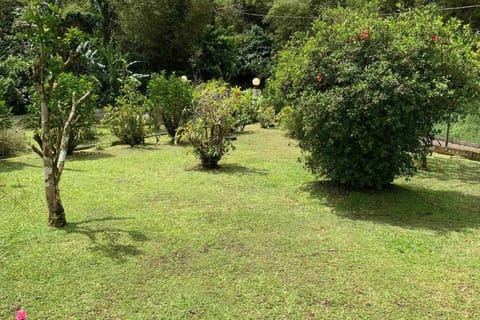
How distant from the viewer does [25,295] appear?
11.0 ft

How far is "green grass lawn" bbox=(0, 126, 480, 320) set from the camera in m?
3.31

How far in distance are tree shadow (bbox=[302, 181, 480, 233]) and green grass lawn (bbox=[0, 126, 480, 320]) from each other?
0.09 ft

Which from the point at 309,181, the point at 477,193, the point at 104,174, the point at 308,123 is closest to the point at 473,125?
the point at 477,193

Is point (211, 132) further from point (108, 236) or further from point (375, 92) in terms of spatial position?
point (108, 236)

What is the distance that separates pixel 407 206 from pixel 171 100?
26.0 feet

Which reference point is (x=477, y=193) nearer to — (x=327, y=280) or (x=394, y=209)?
(x=394, y=209)

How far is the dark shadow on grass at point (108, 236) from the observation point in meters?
4.16

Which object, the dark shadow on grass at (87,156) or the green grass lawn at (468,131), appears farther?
the green grass lawn at (468,131)

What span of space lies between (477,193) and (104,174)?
6337mm

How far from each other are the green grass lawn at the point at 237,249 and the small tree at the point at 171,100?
488 cm

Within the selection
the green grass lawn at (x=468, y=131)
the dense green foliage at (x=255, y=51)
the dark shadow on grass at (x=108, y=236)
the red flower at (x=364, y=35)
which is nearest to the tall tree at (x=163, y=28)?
the dense green foliage at (x=255, y=51)

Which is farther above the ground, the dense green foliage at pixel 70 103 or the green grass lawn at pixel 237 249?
the dense green foliage at pixel 70 103

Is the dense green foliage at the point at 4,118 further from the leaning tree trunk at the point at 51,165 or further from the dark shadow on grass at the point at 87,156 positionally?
the leaning tree trunk at the point at 51,165

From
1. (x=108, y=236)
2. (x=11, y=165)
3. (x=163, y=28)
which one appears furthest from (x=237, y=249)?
(x=163, y=28)
